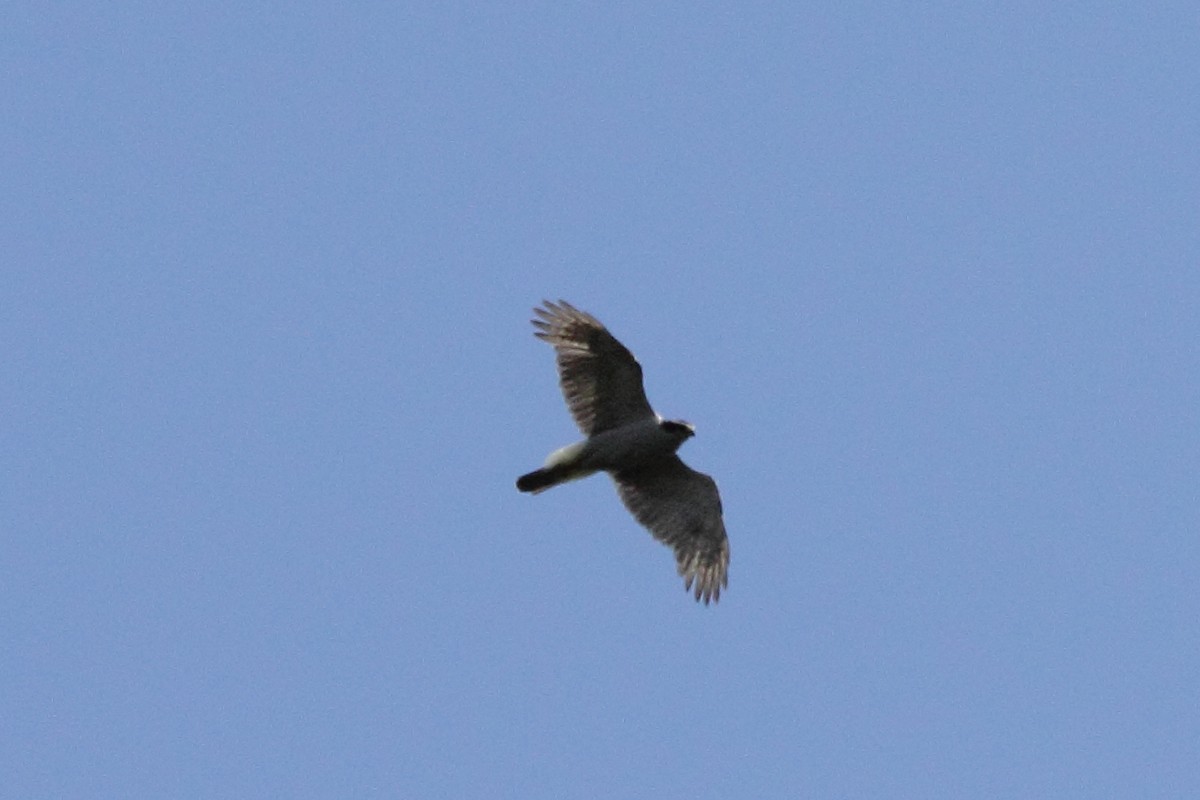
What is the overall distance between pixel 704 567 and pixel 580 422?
7.84 feet

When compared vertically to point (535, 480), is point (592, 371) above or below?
above

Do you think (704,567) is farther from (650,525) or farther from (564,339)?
(564,339)

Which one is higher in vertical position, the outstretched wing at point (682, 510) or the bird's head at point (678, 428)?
the bird's head at point (678, 428)

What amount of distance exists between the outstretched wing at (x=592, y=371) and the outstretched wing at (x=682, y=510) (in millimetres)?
773

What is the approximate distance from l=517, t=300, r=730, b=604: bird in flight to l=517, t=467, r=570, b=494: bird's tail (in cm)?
1

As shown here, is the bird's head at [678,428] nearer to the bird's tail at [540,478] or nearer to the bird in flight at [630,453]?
the bird in flight at [630,453]

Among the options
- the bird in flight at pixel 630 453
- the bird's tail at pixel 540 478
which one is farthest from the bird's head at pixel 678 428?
the bird's tail at pixel 540 478

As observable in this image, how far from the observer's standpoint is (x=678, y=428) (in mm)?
23688

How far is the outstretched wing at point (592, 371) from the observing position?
23.6 metres

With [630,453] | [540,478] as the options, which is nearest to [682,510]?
[630,453]

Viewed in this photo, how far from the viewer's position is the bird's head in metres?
23.7

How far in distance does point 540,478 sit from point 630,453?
3.78 ft

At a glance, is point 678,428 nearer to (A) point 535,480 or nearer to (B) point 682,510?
(B) point 682,510

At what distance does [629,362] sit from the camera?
23.6m
